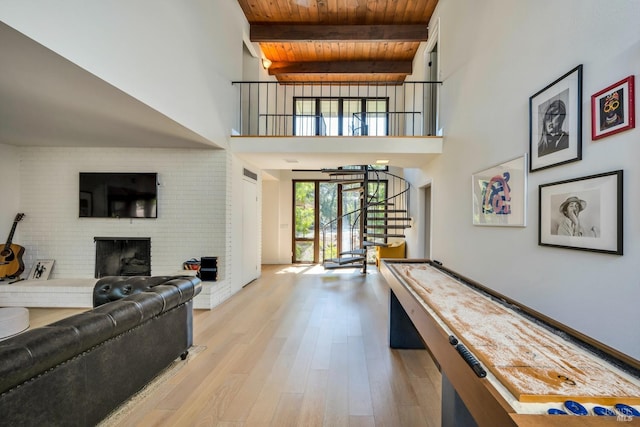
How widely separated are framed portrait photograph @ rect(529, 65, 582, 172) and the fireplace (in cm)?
520

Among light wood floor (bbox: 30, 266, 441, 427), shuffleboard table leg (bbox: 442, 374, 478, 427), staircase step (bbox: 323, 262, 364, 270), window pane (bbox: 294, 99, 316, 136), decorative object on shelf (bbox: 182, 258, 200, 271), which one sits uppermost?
window pane (bbox: 294, 99, 316, 136)

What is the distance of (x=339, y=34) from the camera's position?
232 inches

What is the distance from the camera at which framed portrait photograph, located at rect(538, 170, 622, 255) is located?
150 cm

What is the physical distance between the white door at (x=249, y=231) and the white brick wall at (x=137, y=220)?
83 centimetres

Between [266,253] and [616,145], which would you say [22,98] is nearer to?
[616,145]

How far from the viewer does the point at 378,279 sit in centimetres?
629

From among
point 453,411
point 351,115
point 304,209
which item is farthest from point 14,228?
point 351,115

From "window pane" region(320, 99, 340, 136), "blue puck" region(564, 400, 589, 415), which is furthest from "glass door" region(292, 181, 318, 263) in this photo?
"blue puck" region(564, 400, 589, 415)

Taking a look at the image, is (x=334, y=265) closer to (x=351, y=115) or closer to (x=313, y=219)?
(x=313, y=219)

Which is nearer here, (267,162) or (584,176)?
(584,176)

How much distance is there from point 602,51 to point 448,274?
6.38 feet

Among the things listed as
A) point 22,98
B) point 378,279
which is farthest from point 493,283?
point 22,98

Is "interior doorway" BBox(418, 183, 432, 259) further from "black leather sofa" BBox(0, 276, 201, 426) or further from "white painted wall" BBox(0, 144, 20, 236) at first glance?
"white painted wall" BBox(0, 144, 20, 236)

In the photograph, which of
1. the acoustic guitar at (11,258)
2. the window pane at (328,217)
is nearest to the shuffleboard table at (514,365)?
the acoustic guitar at (11,258)
